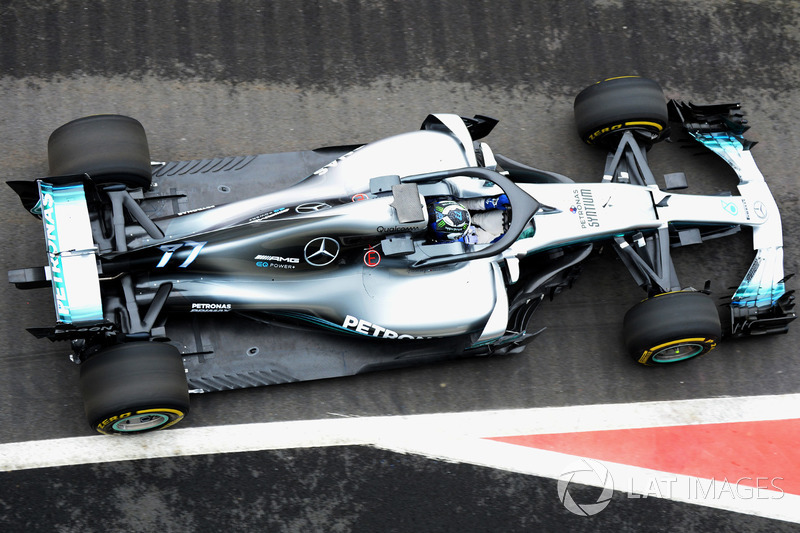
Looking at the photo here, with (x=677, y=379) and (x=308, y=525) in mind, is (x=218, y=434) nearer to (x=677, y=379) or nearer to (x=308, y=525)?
(x=308, y=525)

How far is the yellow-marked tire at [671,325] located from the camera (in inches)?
253

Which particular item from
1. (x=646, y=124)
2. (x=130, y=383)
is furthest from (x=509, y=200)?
(x=130, y=383)

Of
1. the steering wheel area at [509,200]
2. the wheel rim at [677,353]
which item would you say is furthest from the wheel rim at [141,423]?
the wheel rim at [677,353]

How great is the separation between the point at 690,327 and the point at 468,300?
67.5 inches

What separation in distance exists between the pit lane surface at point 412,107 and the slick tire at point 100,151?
91cm

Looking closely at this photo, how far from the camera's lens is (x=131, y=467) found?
20.3 feet

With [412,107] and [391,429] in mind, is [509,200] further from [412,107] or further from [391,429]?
[391,429]

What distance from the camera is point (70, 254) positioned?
5.52 meters

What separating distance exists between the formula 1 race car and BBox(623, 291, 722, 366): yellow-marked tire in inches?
0.6

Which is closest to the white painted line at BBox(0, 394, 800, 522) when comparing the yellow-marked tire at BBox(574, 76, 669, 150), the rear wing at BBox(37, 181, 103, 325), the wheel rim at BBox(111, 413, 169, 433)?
the wheel rim at BBox(111, 413, 169, 433)

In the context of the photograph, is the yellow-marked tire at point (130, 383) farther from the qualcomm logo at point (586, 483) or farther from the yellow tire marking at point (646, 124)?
the yellow tire marking at point (646, 124)

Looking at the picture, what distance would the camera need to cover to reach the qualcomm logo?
21.3ft

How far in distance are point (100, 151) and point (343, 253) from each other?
1.86 m

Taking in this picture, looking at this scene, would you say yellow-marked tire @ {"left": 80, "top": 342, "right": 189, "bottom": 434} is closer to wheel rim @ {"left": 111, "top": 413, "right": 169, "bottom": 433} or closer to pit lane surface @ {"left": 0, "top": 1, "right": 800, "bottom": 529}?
wheel rim @ {"left": 111, "top": 413, "right": 169, "bottom": 433}
